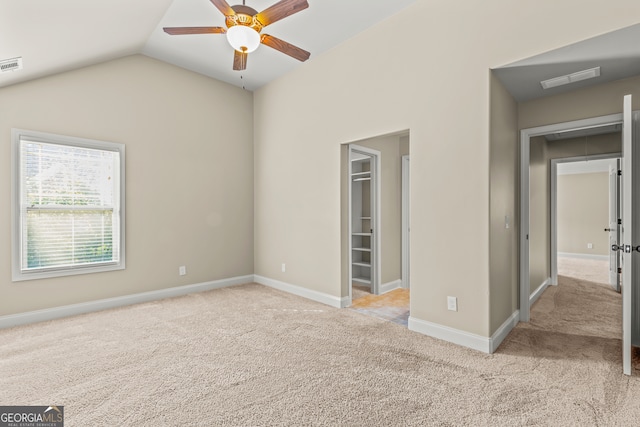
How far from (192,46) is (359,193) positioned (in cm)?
324

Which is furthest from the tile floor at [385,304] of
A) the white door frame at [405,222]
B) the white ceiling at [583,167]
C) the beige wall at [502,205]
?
the white ceiling at [583,167]

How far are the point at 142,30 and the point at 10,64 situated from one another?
125 centimetres

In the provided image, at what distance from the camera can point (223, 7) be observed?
2.16 meters

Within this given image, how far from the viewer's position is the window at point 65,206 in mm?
3338

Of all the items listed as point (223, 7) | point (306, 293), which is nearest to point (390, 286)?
point (306, 293)

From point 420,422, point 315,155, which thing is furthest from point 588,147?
point 420,422

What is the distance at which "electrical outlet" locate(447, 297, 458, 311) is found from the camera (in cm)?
289

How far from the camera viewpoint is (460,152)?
9.35 feet

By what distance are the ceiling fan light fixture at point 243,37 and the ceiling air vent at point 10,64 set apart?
2.02 m

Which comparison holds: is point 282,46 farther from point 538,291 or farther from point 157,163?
point 538,291

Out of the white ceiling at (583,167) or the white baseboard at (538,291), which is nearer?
the white baseboard at (538,291)

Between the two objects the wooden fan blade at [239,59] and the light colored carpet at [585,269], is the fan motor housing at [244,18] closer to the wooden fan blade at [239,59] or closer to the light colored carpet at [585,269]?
the wooden fan blade at [239,59]

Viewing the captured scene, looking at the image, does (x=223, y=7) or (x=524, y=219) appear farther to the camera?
(x=524, y=219)

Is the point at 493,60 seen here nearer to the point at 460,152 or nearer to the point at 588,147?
the point at 460,152
